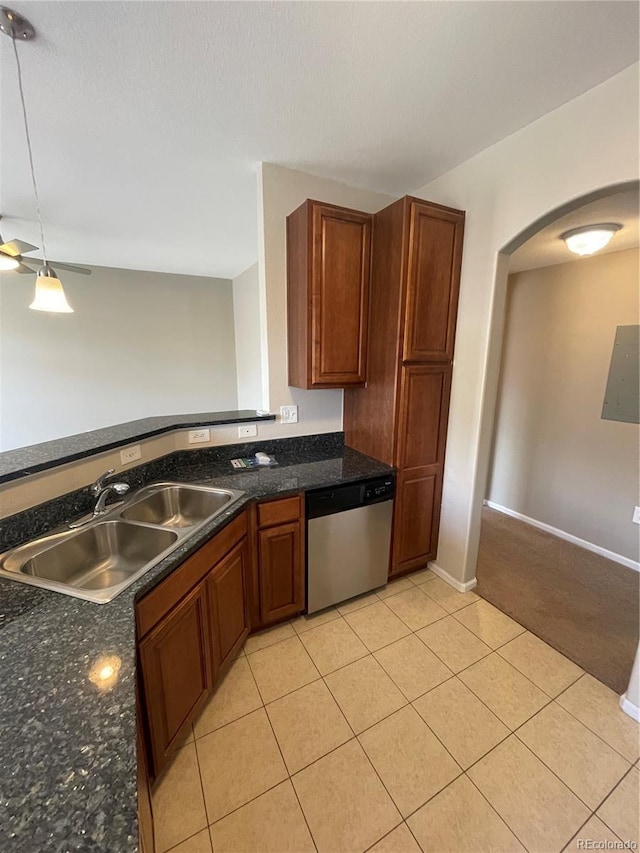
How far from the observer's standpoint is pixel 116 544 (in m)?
1.50

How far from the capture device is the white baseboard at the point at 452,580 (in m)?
2.31

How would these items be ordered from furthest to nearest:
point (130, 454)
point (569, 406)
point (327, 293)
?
1. point (569, 406)
2. point (327, 293)
3. point (130, 454)

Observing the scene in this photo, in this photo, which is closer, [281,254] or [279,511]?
[279,511]

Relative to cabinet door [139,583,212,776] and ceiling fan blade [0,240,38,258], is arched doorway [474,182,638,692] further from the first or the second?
ceiling fan blade [0,240,38,258]

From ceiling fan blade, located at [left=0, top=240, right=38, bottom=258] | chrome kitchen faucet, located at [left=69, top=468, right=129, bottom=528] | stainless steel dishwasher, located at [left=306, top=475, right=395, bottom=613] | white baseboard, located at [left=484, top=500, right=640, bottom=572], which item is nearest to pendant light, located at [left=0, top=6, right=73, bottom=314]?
ceiling fan blade, located at [left=0, top=240, right=38, bottom=258]

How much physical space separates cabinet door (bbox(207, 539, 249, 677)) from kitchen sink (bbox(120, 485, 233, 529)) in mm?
275

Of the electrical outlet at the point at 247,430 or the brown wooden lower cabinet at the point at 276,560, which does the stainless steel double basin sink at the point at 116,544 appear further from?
the electrical outlet at the point at 247,430

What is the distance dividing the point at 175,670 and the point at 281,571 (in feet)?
2.32

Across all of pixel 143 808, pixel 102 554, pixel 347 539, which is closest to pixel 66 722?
pixel 143 808

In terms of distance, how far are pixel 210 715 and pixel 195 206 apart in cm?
321

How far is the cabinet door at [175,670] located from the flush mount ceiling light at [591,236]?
2.96m

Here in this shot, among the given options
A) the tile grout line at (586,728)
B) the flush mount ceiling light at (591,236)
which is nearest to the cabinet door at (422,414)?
the flush mount ceiling light at (591,236)

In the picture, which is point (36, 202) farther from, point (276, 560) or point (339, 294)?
point (276, 560)

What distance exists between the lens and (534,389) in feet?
10.7
